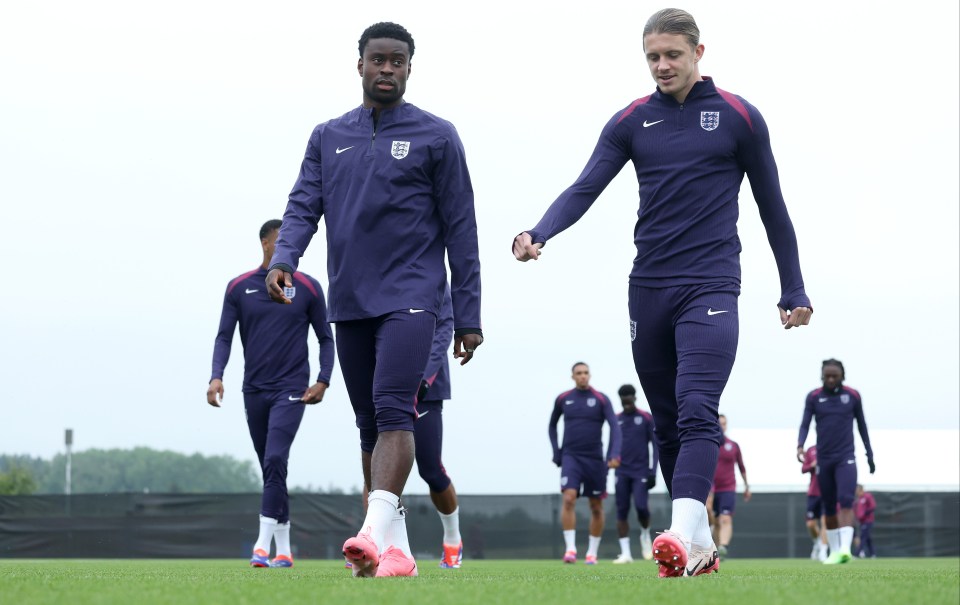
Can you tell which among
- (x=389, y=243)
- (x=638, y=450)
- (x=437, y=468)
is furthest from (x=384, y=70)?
(x=638, y=450)

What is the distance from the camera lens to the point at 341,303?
6039 mm

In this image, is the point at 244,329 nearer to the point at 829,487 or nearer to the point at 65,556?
the point at 829,487

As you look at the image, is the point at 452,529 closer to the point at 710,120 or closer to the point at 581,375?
the point at 710,120

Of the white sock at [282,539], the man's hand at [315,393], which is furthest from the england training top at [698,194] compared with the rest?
the white sock at [282,539]

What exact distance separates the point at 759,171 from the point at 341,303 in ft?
6.70

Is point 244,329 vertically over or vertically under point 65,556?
over

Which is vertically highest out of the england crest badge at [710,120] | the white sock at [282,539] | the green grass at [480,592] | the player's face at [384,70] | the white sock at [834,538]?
the player's face at [384,70]

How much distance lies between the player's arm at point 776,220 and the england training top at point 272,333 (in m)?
5.01

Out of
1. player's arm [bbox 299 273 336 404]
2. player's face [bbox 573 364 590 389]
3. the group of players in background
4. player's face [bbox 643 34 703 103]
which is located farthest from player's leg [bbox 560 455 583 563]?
player's face [bbox 643 34 703 103]

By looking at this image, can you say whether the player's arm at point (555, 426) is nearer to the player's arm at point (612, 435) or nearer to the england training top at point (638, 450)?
the player's arm at point (612, 435)

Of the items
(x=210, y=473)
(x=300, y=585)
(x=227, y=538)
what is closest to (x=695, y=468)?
(x=300, y=585)

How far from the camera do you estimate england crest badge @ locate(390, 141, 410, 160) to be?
606 cm

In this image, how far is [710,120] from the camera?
6.09 metres

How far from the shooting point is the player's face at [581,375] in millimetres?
17719
